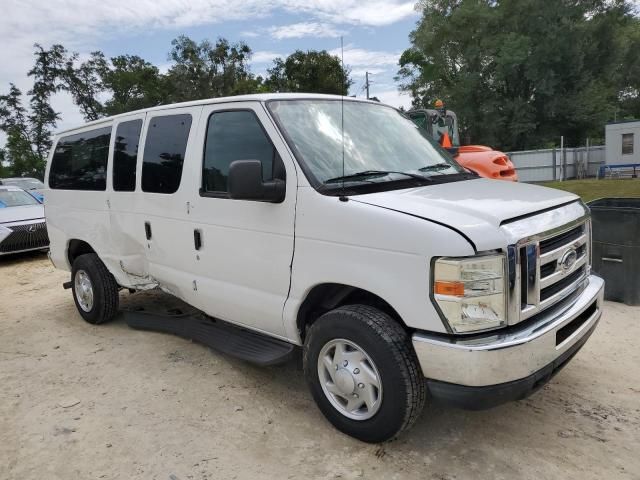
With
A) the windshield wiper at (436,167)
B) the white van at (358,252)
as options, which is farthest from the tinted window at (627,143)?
the windshield wiper at (436,167)

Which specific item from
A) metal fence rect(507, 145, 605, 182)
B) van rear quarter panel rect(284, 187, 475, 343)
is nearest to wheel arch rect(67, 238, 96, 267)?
van rear quarter panel rect(284, 187, 475, 343)

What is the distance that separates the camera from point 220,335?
424 cm

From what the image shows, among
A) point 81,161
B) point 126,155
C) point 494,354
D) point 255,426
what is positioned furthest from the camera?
point 81,161

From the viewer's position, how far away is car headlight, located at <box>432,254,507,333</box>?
259 cm

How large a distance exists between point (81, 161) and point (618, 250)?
19.2ft

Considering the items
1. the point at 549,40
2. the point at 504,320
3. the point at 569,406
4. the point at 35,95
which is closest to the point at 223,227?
the point at 504,320

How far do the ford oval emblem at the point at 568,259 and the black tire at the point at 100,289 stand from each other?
4397mm

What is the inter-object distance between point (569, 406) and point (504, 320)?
137cm

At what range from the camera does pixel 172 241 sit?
4.35m

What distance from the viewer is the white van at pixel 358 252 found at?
2646 mm

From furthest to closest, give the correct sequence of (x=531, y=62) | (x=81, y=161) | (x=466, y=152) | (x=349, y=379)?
(x=531, y=62) → (x=466, y=152) → (x=81, y=161) → (x=349, y=379)

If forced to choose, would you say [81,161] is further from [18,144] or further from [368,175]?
[18,144]

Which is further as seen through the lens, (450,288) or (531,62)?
(531,62)

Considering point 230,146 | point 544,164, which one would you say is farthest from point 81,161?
point 544,164
